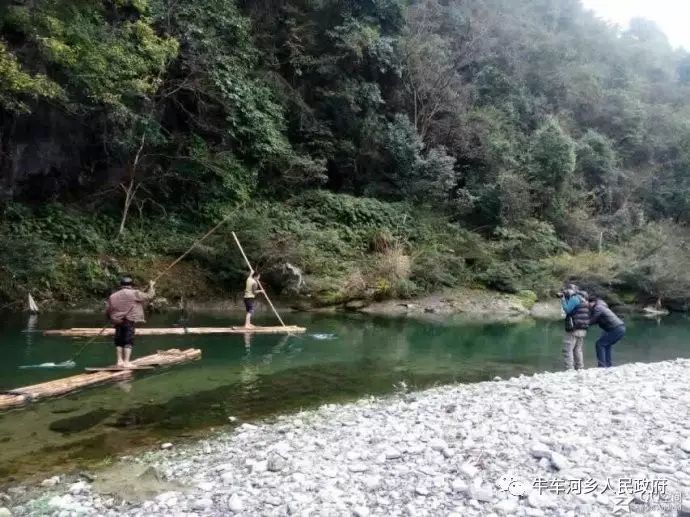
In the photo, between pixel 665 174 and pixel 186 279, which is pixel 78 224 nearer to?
pixel 186 279

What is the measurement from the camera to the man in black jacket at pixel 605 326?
10.8 metres

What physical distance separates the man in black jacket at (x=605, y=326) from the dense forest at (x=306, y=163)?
10140 millimetres

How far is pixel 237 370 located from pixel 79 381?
2971 millimetres

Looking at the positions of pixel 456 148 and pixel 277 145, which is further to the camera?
pixel 456 148

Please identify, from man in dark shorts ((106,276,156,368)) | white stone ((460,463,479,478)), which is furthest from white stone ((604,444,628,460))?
man in dark shorts ((106,276,156,368))

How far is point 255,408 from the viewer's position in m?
8.30

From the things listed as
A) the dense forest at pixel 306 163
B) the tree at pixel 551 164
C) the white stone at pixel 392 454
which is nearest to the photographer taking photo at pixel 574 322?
the white stone at pixel 392 454

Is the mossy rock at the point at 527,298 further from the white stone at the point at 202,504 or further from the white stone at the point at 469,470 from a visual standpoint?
the white stone at the point at 202,504

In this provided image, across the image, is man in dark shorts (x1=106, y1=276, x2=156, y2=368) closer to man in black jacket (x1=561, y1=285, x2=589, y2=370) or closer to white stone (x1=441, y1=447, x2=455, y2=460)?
white stone (x1=441, y1=447, x2=455, y2=460)

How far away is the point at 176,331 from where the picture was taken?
1336 centimetres

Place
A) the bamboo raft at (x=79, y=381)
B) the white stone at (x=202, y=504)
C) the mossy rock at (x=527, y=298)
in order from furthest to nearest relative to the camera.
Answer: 1. the mossy rock at (x=527, y=298)
2. the bamboo raft at (x=79, y=381)
3. the white stone at (x=202, y=504)

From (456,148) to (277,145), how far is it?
34.8 feet

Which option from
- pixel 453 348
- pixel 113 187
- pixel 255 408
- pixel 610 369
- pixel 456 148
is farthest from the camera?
pixel 456 148

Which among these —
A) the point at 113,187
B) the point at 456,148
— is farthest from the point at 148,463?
the point at 456,148
